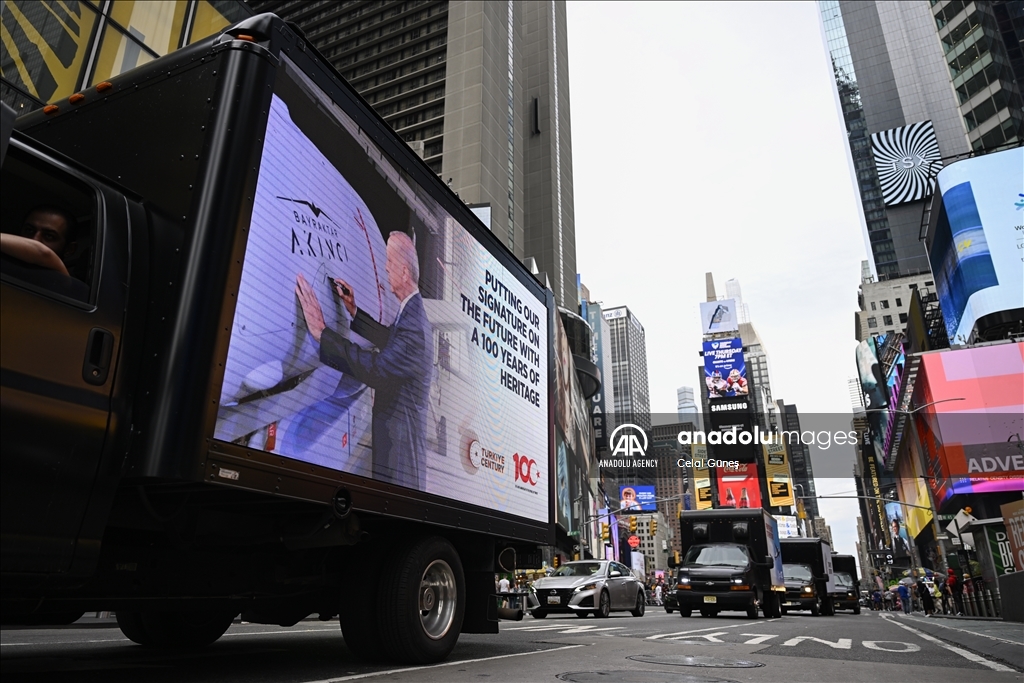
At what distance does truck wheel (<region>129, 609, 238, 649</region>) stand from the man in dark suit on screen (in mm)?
2568

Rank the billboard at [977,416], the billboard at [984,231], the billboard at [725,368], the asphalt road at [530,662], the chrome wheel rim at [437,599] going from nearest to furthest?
the asphalt road at [530,662] → the chrome wheel rim at [437,599] → the billboard at [977,416] → the billboard at [984,231] → the billboard at [725,368]

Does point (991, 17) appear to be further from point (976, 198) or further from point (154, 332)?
point (154, 332)

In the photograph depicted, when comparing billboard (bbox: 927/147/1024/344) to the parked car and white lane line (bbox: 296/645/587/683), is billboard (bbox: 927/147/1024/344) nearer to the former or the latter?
the parked car

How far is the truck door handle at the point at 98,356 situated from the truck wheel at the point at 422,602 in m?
2.75

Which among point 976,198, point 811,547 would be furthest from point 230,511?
point 976,198

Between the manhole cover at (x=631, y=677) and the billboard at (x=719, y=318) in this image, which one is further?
the billboard at (x=719, y=318)

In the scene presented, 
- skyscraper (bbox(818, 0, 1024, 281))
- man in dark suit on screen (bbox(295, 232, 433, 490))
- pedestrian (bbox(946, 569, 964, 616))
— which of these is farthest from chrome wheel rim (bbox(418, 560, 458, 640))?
skyscraper (bbox(818, 0, 1024, 281))

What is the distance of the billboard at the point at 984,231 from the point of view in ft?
156

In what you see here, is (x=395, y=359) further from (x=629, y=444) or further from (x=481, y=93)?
(x=629, y=444)

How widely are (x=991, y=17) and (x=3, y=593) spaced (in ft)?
283

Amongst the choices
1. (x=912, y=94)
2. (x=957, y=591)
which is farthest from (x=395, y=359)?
(x=912, y=94)

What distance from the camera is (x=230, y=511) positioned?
4605 millimetres

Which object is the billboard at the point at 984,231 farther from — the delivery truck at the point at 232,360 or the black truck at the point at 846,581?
the delivery truck at the point at 232,360

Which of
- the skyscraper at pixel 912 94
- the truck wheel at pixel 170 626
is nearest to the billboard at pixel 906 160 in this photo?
the skyscraper at pixel 912 94
